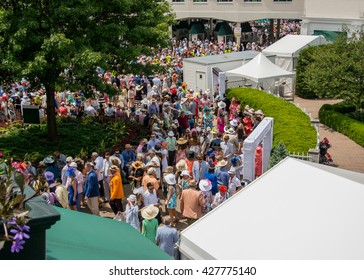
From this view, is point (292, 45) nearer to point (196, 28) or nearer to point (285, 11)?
point (285, 11)

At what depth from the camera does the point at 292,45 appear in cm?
3156

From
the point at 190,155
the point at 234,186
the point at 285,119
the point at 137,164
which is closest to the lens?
the point at 234,186

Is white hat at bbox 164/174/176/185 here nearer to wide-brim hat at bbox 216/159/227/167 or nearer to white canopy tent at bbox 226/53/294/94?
wide-brim hat at bbox 216/159/227/167

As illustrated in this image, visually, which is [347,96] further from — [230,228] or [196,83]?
[230,228]

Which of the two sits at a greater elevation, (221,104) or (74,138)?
(221,104)

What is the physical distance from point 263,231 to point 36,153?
1020 cm

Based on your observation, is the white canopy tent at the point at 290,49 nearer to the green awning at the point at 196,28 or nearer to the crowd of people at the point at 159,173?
the crowd of people at the point at 159,173

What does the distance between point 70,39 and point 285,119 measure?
24.4 ft

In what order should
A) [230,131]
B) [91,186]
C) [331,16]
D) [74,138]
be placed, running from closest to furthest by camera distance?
1. [91,186]
2. [230,131]
3. [74,138]
4. [331,16]

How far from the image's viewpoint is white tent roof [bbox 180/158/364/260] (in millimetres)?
6598

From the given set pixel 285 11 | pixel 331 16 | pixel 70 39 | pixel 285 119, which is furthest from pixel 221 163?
pixel 285 11

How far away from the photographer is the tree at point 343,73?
21.9 m

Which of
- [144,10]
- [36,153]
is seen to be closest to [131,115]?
[144,10]

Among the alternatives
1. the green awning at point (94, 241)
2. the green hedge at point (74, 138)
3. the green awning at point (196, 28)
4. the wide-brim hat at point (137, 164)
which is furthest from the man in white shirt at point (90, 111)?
the green awning at point (196, 28)
